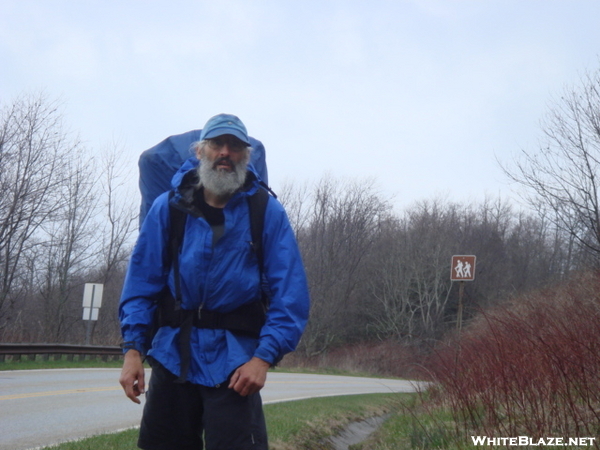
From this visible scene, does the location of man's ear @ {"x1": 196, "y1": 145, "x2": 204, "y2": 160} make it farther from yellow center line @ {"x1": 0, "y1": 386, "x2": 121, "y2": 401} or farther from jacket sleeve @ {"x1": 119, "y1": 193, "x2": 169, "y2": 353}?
yellow center line @ {"x1": 0, "y1": 386, "x2": 121, "y2": 401}

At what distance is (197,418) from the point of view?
351 cm

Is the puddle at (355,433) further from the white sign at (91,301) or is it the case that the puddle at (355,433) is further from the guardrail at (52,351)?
the white sign at (91,301)

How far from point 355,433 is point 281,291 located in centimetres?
774

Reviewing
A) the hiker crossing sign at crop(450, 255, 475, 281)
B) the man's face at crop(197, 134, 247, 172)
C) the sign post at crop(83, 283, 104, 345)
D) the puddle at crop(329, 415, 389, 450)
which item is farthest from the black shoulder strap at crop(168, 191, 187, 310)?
the sign post at crop(83, 283, 104, 345)

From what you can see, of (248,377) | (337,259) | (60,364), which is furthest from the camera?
(337,259)

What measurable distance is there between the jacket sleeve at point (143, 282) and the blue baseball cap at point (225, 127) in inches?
16.8

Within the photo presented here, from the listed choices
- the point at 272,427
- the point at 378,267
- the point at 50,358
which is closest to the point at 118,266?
the point at 50,358

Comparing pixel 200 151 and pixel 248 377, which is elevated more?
pixel 200 151

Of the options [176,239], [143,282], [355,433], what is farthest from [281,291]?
[355,433]

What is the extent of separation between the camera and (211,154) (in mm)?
3668

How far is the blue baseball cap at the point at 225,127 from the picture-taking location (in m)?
3.63

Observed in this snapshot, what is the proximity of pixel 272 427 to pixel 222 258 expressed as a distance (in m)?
5.75

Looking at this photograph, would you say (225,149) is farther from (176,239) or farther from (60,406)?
(60,406)

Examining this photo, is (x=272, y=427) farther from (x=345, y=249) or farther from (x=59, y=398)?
(x=345, y=249)
